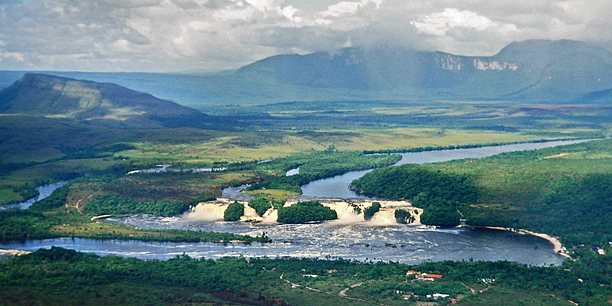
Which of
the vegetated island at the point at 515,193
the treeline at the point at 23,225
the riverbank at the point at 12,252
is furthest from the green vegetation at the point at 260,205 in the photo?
the riverbank at the point at 12,252

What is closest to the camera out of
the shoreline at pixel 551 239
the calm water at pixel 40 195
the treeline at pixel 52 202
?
the shoreline at pixel 551 239

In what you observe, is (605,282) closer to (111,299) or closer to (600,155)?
(111,299)

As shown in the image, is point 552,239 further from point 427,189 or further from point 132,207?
point 132,207

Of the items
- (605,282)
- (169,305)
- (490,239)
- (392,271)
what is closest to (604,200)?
(490,239)

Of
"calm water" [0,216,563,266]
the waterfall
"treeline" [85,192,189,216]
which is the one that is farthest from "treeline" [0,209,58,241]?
the waterfall

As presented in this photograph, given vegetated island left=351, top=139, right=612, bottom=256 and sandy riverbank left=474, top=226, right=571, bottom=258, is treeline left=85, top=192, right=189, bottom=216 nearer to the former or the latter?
vegetated island left=351, top=139, right=612, bottom=256

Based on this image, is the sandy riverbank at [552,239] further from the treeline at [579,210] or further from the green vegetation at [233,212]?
the green vegetation at [233,212]

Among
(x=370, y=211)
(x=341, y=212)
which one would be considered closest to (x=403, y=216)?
(x=370, y=211)
